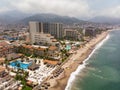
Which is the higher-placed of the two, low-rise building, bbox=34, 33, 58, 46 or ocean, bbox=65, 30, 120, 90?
low-rise building, bbox=34, 33, 58, 46

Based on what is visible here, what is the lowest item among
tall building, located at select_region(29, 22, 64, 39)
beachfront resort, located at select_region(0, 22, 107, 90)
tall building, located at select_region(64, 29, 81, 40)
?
beachfront resort, located at select_region(0, 22, 107, 90)

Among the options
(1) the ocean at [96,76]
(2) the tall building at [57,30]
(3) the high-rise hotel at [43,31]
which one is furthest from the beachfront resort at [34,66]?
(2) the tall building at [57,30]

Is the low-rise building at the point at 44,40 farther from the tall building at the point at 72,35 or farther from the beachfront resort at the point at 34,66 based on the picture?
the tall building at the point at 72,35

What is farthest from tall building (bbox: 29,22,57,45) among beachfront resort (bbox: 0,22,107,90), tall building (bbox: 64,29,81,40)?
tall building (bbox: 64,29,81,40)

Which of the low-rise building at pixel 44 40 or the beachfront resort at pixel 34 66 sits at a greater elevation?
the low-rise building at pixel 44 40

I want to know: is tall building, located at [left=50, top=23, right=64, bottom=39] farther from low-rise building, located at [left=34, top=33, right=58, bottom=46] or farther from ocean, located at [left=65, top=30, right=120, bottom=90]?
ocean, located at [left=65, top=30, right=120, bottom=90]

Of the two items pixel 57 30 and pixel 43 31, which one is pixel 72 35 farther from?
pixel 43 31

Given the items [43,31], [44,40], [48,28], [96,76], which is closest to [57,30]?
[48,28]

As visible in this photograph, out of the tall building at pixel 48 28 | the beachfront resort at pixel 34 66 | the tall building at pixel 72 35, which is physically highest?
the tall building at pixel 48 28

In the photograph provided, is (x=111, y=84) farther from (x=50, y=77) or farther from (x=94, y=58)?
(x=94, y=58)

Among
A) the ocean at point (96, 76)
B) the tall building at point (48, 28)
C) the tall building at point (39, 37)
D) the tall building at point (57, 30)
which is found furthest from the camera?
the tall building at point (57, 30)

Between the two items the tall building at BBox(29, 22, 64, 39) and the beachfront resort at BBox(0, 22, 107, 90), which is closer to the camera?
the beachfront resort at BBox(0, 22, 107, 90)
